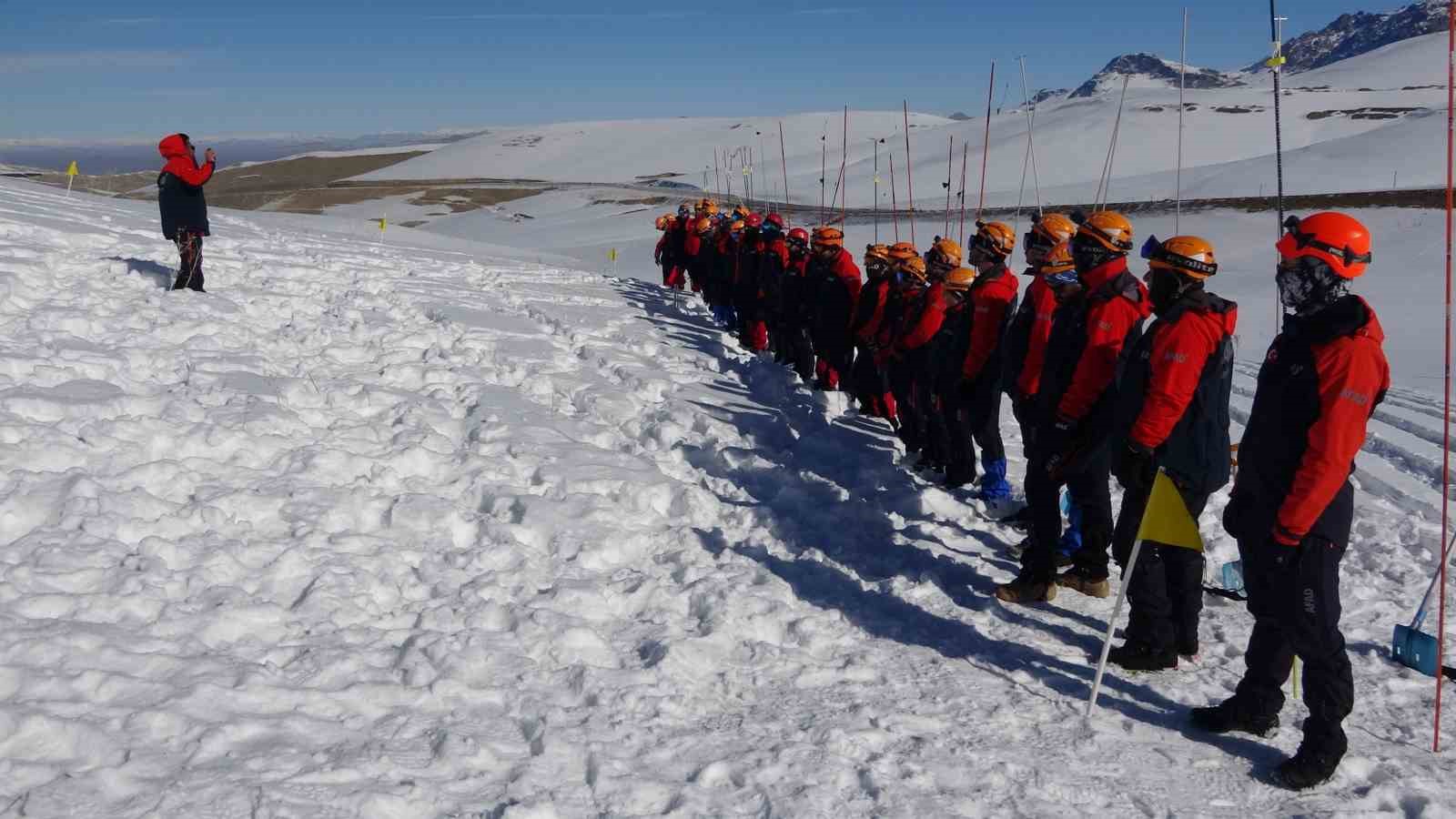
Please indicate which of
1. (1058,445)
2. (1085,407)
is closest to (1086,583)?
(1058,445)

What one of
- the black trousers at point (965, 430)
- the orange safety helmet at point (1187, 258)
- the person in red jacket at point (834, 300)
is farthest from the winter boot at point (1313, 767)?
the person in red jacket at point (834, 300)

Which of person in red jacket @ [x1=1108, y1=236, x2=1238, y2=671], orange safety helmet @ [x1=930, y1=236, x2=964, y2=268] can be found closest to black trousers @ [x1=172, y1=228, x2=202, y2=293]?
orange safety helmet @ [x1=930, y1=236, x2=964, y2=268]

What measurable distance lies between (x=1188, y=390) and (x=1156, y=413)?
0.17 m

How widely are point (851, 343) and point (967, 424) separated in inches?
122

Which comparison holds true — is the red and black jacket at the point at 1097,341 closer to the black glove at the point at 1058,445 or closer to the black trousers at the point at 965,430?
the black glove at the point at 1058,445

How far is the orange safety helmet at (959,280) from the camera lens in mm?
8203

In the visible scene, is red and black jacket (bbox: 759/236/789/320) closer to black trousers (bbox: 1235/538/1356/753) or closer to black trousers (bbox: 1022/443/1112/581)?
black trousers (bbox: 1022/443/1112/581)

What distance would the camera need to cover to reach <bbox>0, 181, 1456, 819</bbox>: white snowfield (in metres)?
3.67

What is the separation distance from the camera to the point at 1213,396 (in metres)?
4.64

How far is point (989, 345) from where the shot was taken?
7.17 meters

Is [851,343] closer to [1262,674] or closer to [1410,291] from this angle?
[1262,674]

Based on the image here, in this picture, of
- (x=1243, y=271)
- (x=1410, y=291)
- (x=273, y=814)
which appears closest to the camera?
(x=273, y=814)

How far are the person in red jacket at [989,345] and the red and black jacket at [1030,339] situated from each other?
0.44 m

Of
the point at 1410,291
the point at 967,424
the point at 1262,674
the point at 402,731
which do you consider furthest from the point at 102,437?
the point at 1410,291
